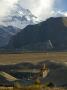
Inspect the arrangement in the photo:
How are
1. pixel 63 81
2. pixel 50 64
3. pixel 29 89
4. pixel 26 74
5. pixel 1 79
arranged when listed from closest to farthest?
pixel 29 89, pixel 63 81, pixel 1 79, pixel 26 74, pixel 50 64

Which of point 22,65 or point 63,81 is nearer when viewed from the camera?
point 63,81

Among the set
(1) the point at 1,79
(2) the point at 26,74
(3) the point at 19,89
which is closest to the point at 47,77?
(1) the point at 1,79

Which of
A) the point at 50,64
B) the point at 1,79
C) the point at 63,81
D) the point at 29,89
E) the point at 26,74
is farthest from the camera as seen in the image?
the point at 50,64

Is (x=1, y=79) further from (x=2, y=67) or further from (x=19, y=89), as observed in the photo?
(x=19, y=89)

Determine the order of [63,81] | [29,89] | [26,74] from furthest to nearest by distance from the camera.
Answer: [26,74]
[63,81]
[29,89]

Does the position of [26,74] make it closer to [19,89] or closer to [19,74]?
[19,74]

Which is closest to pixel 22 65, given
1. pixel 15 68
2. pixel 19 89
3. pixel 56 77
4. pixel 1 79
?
pixel 15 68

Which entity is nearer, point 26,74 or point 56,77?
point 56,77

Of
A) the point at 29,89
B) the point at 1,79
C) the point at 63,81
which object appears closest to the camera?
the point at 29,89
